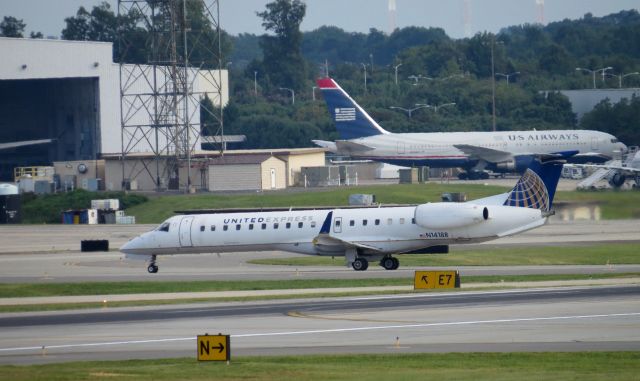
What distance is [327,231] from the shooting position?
47.8 metres

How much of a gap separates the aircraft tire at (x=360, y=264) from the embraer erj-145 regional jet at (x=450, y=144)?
50.5 m

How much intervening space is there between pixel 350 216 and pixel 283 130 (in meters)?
104

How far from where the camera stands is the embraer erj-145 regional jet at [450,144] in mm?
98125

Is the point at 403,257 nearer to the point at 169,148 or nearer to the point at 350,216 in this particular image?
the point at 350,216

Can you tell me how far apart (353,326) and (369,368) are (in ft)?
22.6

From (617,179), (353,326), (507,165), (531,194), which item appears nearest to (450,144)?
(507,165)

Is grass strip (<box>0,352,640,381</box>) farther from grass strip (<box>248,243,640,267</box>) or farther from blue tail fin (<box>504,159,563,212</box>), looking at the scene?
grass strip (<box>248,243,640,267</box>)

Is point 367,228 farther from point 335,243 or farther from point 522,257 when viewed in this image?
point 522,257

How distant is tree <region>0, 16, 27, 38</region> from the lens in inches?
7495

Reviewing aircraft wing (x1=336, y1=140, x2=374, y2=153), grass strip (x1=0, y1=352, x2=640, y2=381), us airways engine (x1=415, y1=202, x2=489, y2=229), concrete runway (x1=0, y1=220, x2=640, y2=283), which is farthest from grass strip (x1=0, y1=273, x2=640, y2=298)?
aircraft wing (x1=336, y1=140, x2=374, y2=153)

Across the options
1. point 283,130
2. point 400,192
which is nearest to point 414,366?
point 400,192

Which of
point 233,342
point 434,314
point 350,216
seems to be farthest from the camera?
point 350,216

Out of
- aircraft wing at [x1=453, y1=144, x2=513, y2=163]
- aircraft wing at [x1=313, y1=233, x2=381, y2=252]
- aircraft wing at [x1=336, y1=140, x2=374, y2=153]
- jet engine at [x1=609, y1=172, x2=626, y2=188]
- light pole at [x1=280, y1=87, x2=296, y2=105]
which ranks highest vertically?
light pole at [x1=280, y1=87, x2=296, y2=105]

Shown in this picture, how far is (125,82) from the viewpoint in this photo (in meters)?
111
